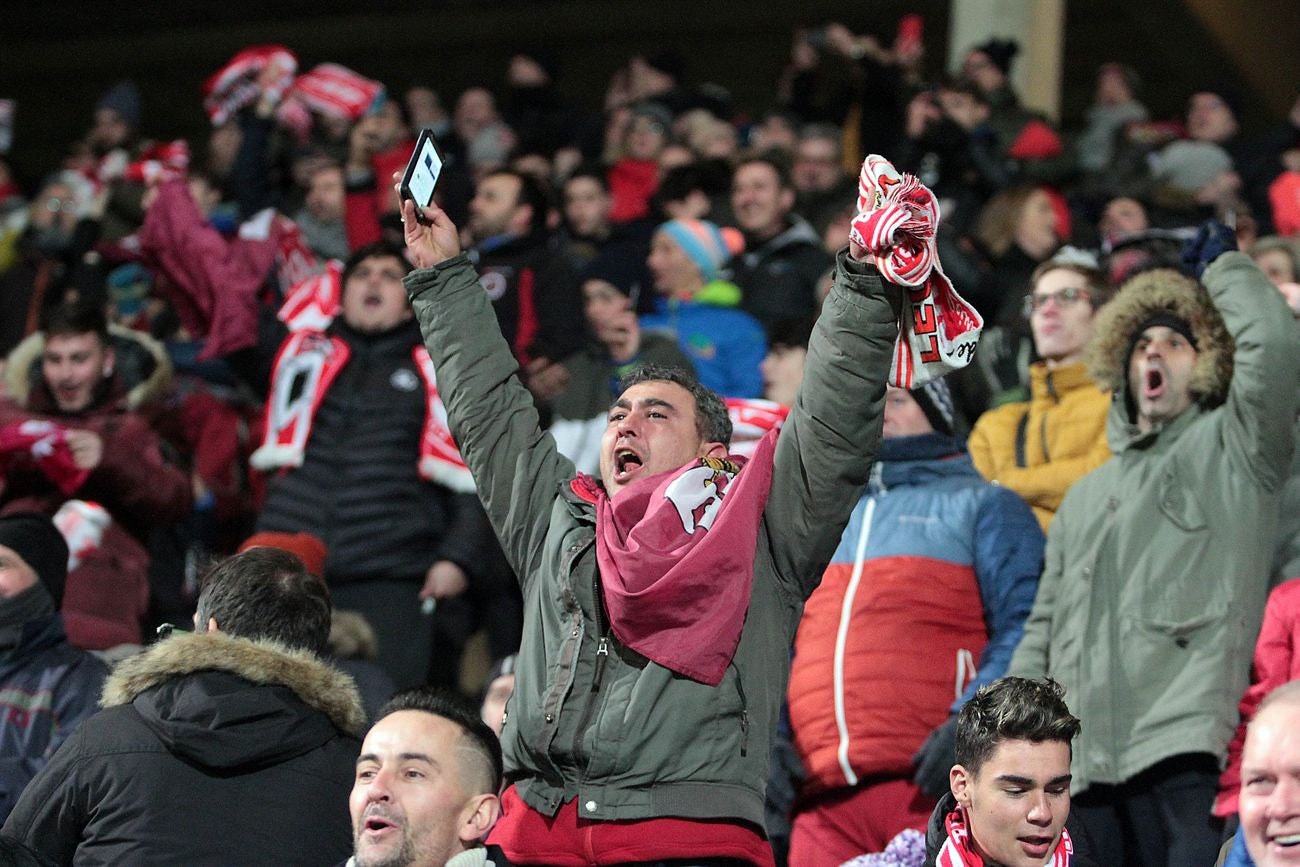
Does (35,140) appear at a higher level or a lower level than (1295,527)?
higher

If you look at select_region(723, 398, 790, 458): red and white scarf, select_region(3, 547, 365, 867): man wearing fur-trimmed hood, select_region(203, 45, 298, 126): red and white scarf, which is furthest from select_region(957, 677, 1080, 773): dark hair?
select_region(203, 45, 298, 126): red and white scarf

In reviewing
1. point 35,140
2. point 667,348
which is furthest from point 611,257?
point 35,140

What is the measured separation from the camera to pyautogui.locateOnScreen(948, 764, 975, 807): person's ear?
4.21m

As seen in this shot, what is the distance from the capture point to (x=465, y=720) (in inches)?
157

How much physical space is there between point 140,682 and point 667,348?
3712 mm

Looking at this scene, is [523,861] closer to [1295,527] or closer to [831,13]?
[1295,527]

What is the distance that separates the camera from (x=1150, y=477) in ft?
17.6

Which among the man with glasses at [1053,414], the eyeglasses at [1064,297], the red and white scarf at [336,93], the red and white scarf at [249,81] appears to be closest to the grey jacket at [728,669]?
the man with glasses at [1053,414]

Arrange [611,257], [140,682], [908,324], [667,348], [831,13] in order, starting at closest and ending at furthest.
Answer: [908,324]
[140,682]
[667,348]
[611,257]
[831,13]

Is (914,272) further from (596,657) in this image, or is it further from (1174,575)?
(1174,575)

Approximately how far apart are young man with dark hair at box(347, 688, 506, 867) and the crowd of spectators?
46 centimetres

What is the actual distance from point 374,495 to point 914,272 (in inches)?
146

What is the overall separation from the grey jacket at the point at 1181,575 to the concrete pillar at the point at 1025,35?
27.8 feet

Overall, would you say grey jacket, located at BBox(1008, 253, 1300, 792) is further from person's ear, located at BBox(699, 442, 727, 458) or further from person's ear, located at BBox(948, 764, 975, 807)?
person's ear, located at BBox(699, 442, 727, 458)
